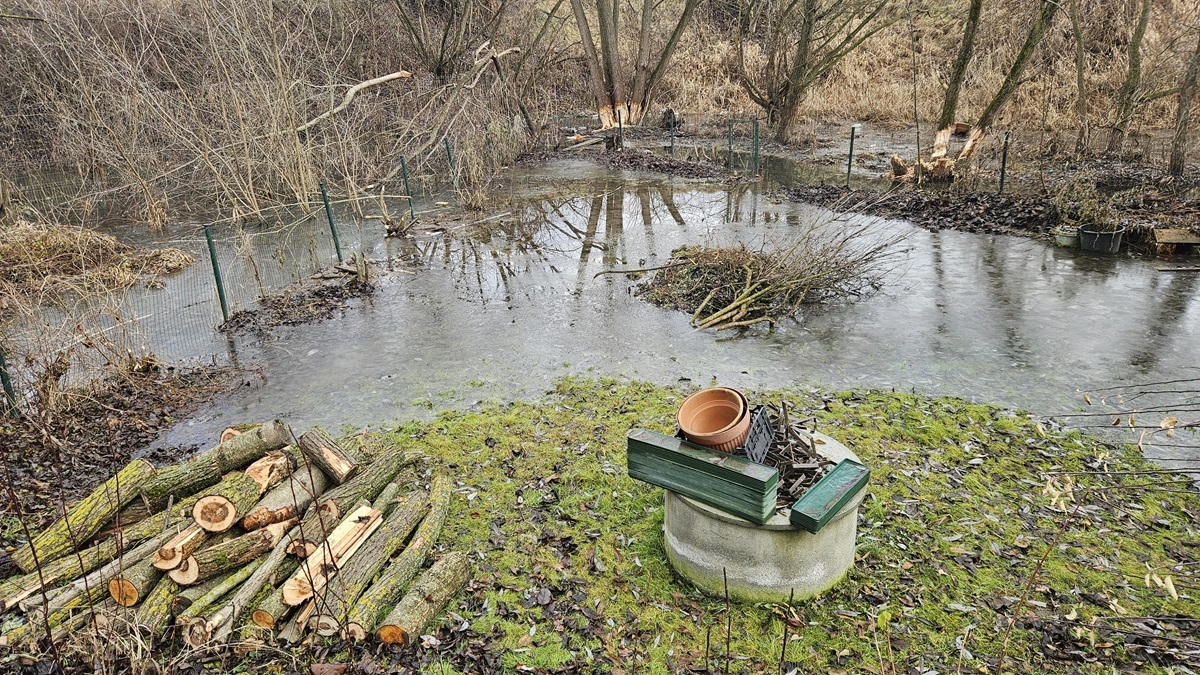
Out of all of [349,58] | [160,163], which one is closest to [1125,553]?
[160,163]

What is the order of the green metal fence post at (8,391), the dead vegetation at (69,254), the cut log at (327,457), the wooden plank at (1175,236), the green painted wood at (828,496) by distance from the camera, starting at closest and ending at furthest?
the green painted wood at (828,496)
the cut log at (327,457)
the green metal fence post at (8,391)
the wooden plank at (1175,236)
the dead vegetation at (69,254)

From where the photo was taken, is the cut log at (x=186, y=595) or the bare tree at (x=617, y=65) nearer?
the cut log at (x=186, y=595)

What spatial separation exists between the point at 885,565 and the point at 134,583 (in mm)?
4355

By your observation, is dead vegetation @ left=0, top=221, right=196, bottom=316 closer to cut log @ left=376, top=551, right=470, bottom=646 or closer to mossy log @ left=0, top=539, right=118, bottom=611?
mossy log @ left=0, top=539, right=118, bottom=611

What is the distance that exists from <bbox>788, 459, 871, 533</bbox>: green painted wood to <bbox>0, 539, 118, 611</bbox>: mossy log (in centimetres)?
380

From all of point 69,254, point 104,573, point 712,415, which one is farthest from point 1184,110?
point 69,254

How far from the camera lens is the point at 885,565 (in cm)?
414

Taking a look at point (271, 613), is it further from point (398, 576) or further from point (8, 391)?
point (8, 391)

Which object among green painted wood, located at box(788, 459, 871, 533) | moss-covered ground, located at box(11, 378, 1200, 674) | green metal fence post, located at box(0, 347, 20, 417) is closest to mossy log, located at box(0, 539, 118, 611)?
moss-covered ground, located at box(11, 378, 1200, 674)

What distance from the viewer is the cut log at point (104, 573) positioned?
12.0ft

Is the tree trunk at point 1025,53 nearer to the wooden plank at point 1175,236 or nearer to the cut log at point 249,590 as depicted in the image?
the wooden plank at point 1175,236

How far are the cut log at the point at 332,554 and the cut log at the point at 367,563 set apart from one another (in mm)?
66

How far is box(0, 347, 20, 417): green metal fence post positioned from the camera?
5.91m

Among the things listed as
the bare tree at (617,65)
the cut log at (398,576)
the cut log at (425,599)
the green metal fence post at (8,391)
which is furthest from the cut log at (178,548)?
the bare tree at (617,65)
